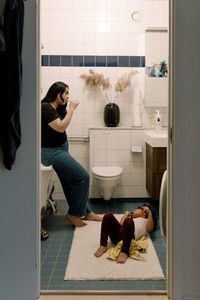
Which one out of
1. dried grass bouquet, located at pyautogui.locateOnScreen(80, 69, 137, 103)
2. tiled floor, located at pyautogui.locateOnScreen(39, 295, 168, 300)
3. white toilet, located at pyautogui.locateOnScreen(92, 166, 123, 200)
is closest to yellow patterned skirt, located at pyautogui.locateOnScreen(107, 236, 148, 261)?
tiled floor, located at pyautogui.locateOnScreen(39, 295, 168, 300)

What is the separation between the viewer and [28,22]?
1876 millimetres

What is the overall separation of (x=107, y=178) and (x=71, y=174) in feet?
2.06

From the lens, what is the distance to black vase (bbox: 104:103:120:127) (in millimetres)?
4238

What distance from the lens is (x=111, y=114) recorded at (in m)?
4.25

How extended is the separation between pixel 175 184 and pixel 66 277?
41.6 inches

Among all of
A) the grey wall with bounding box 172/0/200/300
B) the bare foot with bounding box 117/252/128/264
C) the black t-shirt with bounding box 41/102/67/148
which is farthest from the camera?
the black t-shirt with bounding box 41/102/67/148

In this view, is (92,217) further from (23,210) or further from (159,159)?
(23,210)

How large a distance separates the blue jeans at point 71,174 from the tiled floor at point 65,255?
0.80ft

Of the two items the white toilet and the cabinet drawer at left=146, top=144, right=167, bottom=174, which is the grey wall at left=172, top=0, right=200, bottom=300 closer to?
the cabinet drawer at left=146, top=144, right=167, bottom=174

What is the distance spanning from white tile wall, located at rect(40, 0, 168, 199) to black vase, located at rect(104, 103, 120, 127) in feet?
0.43

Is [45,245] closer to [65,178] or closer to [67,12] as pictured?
[65,178]

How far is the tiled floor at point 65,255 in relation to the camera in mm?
2221

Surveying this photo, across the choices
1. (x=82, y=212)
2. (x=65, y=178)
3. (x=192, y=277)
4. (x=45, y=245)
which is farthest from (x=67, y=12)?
(x=192, y=277)

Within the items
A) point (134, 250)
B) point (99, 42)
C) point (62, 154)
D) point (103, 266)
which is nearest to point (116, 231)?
point (134, 250)
